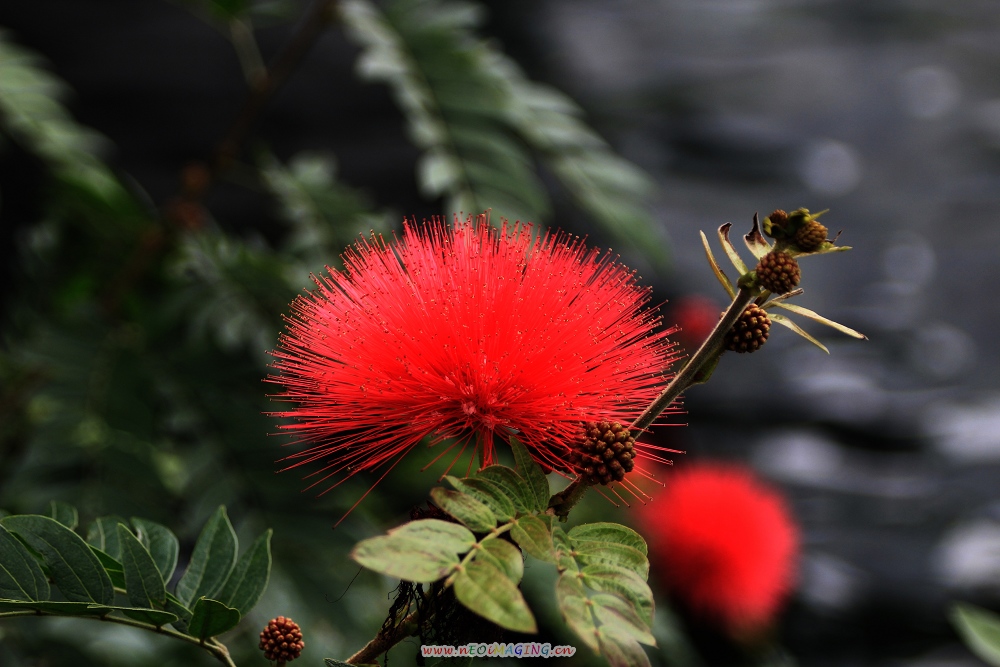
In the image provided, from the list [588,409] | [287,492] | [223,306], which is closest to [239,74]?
[223,306]

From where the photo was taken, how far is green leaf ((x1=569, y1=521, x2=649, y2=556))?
446 millimetres

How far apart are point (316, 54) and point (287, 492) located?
170 centimetres

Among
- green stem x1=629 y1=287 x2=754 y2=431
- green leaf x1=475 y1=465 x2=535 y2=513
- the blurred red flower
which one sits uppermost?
the blurred red flower

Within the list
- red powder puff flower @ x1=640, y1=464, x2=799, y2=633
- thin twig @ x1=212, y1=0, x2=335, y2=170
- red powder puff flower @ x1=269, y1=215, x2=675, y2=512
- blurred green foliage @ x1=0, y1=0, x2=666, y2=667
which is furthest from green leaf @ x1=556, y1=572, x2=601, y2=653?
red powder puff flower @ x1=640, y1=464, x2=799, y2=633

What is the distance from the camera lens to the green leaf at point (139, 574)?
485mm

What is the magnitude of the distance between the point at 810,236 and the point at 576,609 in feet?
0.81

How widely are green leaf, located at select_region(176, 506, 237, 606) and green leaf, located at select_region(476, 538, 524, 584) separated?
203 millimetres

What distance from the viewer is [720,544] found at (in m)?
1.47

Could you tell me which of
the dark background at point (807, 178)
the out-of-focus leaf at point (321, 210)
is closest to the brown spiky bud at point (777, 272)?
the out-of-focus leaf at point (321, 210)

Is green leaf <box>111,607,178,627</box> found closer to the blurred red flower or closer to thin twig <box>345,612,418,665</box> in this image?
thin twig <box>345,612,418,665</box>

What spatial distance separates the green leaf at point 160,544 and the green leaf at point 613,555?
0.99ft

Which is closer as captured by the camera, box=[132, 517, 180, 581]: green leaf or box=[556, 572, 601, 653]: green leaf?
box=[556, 572, 601, 653]: green leaf

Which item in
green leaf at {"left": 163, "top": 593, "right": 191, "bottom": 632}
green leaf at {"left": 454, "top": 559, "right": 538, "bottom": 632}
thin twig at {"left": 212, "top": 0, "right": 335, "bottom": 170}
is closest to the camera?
green leaf at {"left": 454, "top": 559, "right": 538, "bottom": 632}

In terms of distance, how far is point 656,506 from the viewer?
5.05 feet
